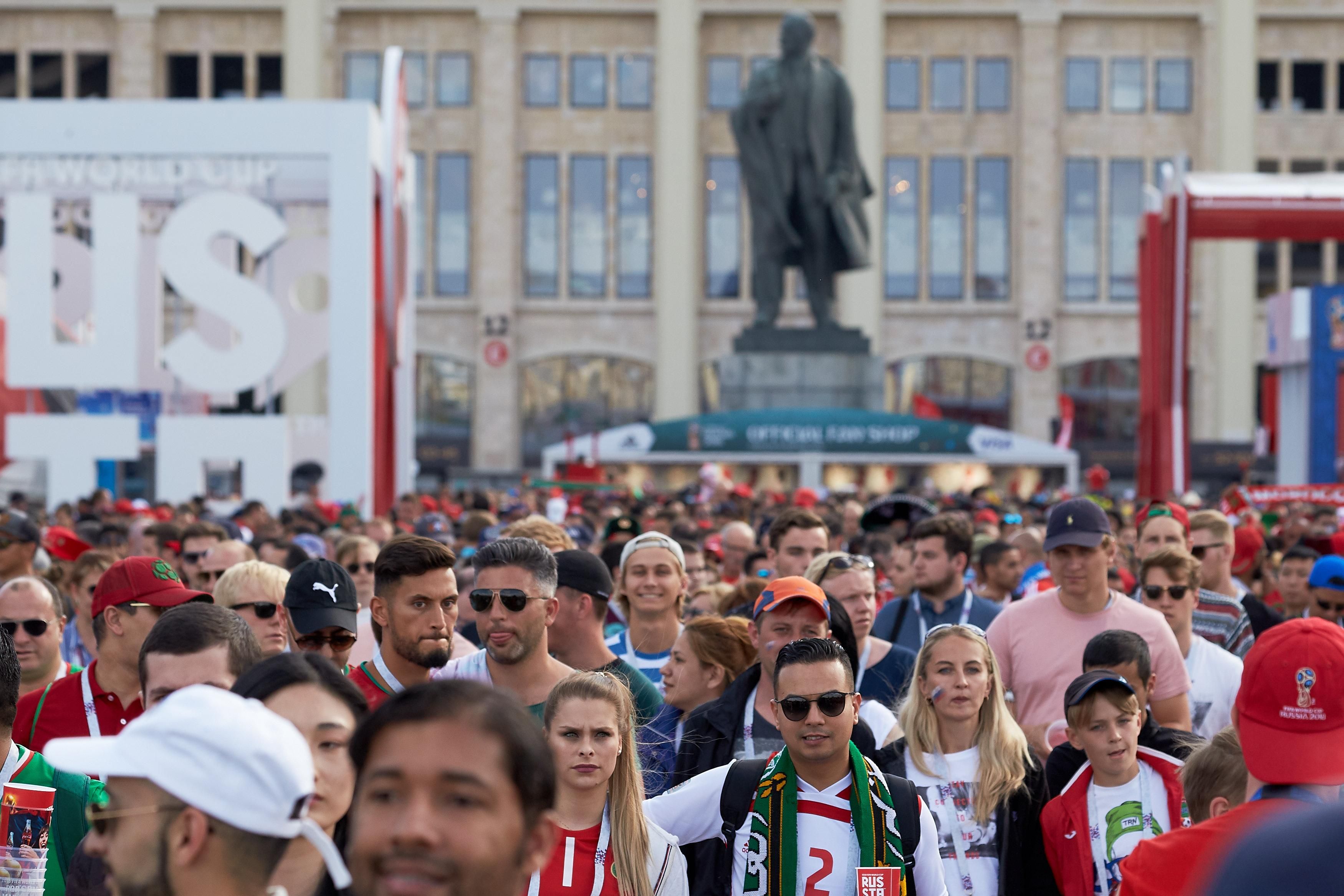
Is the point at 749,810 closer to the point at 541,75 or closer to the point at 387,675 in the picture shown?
the point at 387,675

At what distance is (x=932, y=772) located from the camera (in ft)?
15.7

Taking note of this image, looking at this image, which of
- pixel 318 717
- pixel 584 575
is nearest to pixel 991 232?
pixel 584 575

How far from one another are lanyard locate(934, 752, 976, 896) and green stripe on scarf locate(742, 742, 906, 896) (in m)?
0.75

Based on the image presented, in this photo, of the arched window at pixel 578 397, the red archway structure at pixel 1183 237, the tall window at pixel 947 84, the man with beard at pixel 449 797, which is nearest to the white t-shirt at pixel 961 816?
the man with beard at pixel 449 797

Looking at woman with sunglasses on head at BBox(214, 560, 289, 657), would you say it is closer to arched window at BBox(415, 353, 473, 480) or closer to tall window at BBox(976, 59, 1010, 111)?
arched window at BBox(415, 353, 473, 480)

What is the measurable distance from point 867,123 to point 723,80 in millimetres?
4146

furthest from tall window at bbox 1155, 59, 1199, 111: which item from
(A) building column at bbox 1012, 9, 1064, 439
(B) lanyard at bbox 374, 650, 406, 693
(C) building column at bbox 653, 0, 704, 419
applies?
(B) lanyard at bbox 374, 650, 406, 693

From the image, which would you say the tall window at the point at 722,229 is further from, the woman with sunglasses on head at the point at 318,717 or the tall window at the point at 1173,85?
the woman with sunglasses on head at the point at 318,717

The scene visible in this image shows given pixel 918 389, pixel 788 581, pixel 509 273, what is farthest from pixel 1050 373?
pixel 788 581

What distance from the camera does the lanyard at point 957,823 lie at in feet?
15.2

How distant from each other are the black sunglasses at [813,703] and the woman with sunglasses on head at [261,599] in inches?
83.8

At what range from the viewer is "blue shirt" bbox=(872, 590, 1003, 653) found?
7152mm

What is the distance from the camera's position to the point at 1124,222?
43.8 meters

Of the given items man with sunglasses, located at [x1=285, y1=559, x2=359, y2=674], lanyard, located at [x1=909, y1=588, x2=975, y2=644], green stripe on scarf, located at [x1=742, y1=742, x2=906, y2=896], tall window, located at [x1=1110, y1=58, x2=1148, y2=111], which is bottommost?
green stripe on scarf, located at [x1=742, y1=742, x2=906, y2=896]
